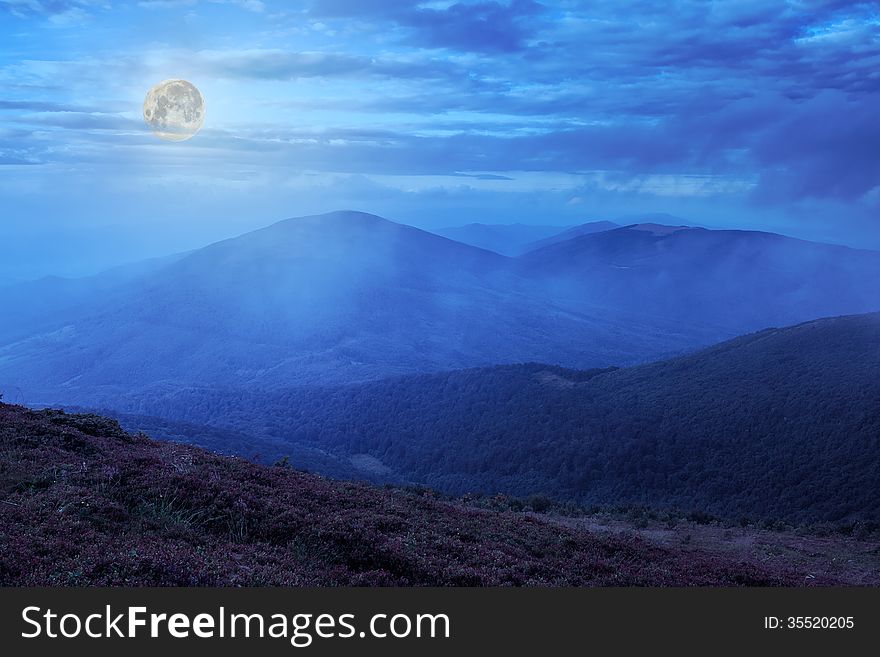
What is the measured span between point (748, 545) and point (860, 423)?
88.3ft

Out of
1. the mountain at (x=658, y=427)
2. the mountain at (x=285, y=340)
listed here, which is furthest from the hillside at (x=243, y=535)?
the mountain at (x=285, y=340)

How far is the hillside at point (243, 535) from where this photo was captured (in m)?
7.38

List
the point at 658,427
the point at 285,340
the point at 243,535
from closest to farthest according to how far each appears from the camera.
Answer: the point at 243,535 < the point at 658,427 < the point at 285,340

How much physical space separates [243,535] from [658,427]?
44.8m

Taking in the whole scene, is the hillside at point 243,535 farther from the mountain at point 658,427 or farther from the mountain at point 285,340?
the mountain at point 285,340

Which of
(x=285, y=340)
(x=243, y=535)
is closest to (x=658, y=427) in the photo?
(x=243, y=535)

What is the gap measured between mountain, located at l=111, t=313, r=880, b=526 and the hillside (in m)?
21.8

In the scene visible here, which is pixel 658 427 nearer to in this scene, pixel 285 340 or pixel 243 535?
pixel 243 535

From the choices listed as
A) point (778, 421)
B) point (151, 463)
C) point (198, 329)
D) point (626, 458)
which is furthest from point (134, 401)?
point (151, 463)

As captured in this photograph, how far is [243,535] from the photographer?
9281 millimetres

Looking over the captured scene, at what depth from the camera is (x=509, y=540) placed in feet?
37.7

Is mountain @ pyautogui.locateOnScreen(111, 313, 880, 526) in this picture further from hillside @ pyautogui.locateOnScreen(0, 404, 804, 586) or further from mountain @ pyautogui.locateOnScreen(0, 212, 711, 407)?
mountain @ pyautogui.locateOnScreen(0, 212, 711, 407)

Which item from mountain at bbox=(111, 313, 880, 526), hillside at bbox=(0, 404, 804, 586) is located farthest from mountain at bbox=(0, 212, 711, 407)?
hillside at bbox=(0, 404, 804, 586)

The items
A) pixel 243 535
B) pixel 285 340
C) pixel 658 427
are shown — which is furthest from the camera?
pixel 285 340
